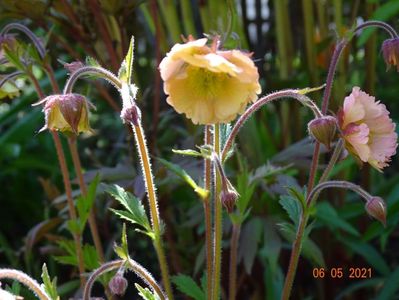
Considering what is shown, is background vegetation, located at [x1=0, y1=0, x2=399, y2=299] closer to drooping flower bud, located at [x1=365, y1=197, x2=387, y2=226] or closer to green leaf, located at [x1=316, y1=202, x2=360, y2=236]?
green leaf, located at [x1=316, y1=202, x2=360, y2=236]

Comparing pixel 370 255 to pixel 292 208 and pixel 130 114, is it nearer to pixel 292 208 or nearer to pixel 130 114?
pixel 292 208

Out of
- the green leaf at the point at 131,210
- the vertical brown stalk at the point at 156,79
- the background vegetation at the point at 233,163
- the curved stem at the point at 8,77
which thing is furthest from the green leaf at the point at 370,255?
the curved stem at the point at 8,77

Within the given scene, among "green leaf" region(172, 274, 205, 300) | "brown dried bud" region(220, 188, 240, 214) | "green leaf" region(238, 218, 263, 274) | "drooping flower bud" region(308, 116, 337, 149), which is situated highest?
"drooping flower bud" region(308, 116, 337, 149)

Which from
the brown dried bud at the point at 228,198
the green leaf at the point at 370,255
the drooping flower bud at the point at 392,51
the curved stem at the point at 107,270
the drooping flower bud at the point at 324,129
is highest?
the drooping flower bud at the point at 392,51

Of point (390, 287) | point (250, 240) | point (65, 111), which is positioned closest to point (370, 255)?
point (390, 287)

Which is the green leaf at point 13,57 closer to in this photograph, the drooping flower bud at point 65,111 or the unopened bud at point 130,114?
the drooping flower bud at point 65,111

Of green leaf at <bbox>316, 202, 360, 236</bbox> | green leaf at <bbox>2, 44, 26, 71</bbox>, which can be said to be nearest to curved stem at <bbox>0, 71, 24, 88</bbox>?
green leaf at <bbox>2, 44, 26, 71</bbox>
